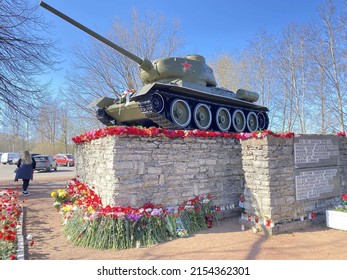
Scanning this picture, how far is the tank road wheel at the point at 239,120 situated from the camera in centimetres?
1095

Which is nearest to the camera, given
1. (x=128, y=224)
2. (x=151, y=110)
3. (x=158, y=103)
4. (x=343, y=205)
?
(x=128, y=224)

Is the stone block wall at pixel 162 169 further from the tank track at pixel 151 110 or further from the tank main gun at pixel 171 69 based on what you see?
the tank main gun at pixel 171 69

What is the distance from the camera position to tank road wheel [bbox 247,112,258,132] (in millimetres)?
11741

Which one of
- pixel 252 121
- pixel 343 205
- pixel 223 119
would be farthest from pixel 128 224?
pixel 252 121

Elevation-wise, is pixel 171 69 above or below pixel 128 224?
above

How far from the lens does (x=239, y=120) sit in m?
11.3

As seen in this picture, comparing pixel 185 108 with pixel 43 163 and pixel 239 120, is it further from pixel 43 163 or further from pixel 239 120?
pixel 43 163

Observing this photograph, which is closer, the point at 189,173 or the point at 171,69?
the point at 189,173

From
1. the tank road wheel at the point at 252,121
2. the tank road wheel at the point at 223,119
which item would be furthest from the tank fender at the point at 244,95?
the tank road wheel at the point at 223,119

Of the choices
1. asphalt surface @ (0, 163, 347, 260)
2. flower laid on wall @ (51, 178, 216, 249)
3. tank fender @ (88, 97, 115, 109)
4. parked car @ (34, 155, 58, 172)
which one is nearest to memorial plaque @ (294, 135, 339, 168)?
asphalt surface @ (0, 163, 347, 260)

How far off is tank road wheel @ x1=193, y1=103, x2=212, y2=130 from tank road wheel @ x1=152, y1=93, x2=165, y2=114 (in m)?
1.30

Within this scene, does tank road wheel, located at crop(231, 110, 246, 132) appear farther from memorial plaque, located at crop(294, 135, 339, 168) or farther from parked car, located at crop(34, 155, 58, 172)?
parked car, located at crop(34, 155, 58, 172)

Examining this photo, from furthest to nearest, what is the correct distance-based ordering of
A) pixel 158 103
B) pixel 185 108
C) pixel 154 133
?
pixel 185 108
pixel 158 103
pixel 154 133

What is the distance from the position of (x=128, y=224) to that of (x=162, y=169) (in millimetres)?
1365
